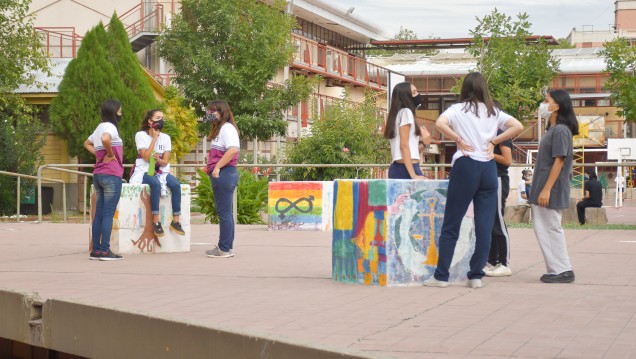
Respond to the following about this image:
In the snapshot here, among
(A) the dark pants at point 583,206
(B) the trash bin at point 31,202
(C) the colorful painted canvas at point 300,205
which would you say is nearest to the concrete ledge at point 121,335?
(C) the colorful painted canvas at point 300,205

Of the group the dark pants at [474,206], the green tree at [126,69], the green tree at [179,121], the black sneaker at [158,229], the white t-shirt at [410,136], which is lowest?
the black sneaker at [158,229]

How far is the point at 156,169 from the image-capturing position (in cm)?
1320

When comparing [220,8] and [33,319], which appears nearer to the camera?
[33,319]

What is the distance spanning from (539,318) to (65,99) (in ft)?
99.5

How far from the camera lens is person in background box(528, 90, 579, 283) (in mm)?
9375

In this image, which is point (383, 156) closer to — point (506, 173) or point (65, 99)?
point (65, 99)

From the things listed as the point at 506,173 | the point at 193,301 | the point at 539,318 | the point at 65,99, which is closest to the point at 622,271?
the point at 506,173

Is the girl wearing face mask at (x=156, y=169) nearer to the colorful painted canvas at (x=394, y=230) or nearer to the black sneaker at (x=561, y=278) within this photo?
the colorful painted canvas at (x=394, y=230)

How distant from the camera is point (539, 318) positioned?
7.22m

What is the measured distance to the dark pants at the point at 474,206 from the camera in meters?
8.91

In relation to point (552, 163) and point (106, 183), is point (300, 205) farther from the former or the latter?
point (552, 163)

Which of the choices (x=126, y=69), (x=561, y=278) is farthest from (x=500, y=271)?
(x=126, y=69)

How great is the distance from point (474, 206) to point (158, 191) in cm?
489

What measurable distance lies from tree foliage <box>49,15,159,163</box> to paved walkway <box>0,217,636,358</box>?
2237 centimetres
